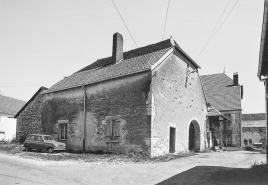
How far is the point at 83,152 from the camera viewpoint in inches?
673

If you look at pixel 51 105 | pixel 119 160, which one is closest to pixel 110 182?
pixel 119 160

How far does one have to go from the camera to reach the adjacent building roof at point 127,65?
1598 cm

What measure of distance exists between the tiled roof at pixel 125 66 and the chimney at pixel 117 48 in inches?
16.1

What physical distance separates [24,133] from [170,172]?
16.0 metres

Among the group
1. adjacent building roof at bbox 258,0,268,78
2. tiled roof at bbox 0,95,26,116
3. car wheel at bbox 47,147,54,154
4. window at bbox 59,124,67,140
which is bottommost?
car wheel at bbox 47,147,54,154

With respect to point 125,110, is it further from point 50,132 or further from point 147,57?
point 50,132

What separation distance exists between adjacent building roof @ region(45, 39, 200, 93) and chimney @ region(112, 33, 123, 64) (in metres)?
0.41

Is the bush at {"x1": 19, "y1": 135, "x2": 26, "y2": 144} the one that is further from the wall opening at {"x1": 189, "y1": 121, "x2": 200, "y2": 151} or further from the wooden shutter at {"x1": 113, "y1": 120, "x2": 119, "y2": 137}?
the wall opening at {"x1": 189, "y1": 121, "x2": 200, "y2": 151}

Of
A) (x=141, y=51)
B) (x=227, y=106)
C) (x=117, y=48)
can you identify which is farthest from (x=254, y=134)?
(x=117, y=48)

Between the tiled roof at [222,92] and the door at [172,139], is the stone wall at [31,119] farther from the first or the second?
the tiled roof at [222,92]

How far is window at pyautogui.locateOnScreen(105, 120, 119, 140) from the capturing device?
52.2ft

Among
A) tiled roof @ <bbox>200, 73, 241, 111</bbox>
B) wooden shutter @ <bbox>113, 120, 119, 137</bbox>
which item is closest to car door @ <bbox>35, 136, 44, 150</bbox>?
wooden shutter @ <bbox>113, 120, 119, 137</bbox>

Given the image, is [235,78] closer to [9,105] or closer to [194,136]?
[194,136]

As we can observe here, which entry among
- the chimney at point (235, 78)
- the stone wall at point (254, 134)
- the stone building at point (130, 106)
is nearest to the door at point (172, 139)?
the stone building at point (130, 106)
